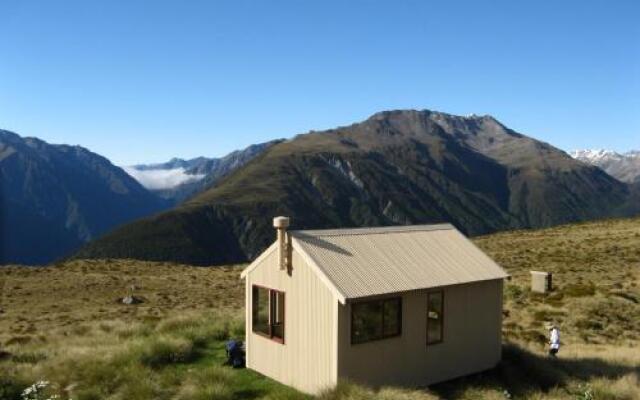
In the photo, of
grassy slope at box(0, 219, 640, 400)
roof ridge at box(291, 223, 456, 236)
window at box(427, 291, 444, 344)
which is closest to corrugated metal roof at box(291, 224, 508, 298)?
roof ridge at box(291, 223, 456, 236)

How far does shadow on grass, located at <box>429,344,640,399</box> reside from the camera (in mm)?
19594

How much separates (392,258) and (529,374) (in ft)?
23.3

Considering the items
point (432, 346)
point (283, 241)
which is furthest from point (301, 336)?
point (432, 346)

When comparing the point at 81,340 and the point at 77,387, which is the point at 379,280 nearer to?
the point at 77,387

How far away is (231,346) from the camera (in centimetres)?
2062

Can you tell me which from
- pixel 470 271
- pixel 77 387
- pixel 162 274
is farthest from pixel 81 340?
pixel 162 274

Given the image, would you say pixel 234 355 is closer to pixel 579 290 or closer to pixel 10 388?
pixel 10 388

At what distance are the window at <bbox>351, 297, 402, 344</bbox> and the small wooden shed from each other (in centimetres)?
3

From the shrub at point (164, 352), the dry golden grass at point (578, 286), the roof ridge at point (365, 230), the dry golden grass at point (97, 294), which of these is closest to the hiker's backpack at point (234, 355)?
the shrub at point (164, 352)

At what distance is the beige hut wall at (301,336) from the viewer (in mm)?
17078

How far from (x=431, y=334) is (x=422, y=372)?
130 cm

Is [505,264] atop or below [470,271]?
below

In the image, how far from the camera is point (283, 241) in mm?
18547

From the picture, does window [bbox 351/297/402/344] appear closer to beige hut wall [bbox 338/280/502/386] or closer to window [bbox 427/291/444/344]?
beige hut wall [bbox 338/280/502/386]
